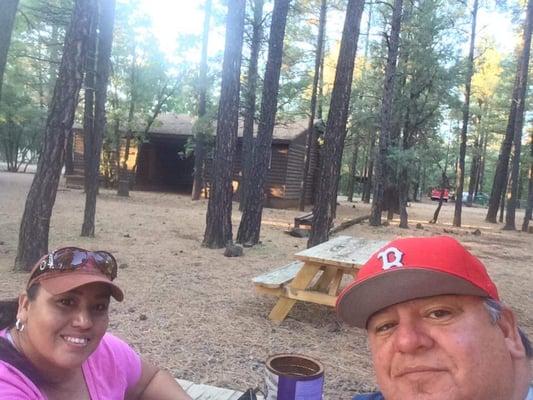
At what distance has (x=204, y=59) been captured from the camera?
65.8 ft

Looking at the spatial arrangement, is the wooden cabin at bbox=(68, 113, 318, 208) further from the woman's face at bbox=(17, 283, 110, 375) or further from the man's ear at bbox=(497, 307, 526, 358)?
the man's ear at bbox=(497, 307, 526, 358)

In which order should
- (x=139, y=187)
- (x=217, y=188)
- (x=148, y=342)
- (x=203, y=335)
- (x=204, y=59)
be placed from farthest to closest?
(x=139, y=187), (x=204, y=59), (x=217, y=188), (x=203, y=335), (x=148, y=342)

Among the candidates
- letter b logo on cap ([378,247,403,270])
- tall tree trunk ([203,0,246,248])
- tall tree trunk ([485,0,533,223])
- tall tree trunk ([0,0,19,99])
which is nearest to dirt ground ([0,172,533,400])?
tall tree trunk ([203,0,246,248])

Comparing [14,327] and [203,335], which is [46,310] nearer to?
[14,327]

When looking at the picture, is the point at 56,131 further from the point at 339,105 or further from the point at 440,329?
the point at 440,329

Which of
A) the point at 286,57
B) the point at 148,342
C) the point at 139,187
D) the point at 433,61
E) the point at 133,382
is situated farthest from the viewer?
the point at 139,187

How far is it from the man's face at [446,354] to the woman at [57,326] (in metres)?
1.07

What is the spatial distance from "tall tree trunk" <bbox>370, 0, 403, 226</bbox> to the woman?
15126mm

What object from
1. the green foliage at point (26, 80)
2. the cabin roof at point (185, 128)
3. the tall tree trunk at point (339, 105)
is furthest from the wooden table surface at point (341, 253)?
the green foliage at point (26, 80)

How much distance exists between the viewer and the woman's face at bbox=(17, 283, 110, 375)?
1.68 m

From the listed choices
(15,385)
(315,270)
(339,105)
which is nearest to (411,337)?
(15,385)

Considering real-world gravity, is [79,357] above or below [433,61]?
below

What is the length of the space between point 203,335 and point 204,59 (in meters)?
16.8

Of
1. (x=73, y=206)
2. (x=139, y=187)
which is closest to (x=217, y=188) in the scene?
(x=73, y=206)
